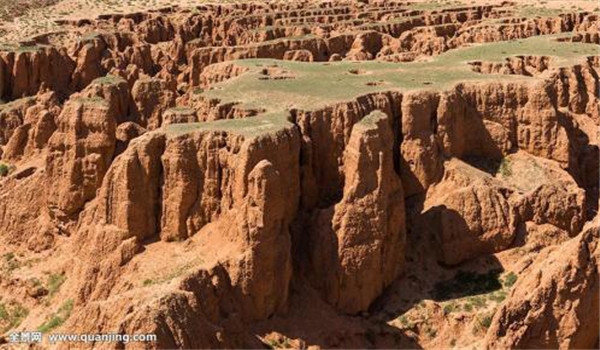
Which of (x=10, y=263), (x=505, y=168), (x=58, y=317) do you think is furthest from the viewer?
(x=505, y=168)

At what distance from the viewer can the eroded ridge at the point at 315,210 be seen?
2817 centimetres

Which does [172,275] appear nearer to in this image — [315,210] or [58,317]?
[58,317]

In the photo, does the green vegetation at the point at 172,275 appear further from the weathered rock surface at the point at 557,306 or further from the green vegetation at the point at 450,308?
the weathered rock surface at the point at 557,306

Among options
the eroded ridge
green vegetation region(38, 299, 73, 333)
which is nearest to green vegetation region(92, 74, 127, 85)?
the eroded ridge

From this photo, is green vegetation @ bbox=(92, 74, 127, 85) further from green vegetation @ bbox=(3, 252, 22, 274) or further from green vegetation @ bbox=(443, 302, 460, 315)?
green vegetation @ bbox=(443, 302, 460, 315)

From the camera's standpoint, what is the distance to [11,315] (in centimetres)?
3275

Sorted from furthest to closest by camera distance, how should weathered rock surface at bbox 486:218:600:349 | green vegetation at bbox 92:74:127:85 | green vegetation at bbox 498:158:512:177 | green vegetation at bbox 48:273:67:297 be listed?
green vegetation at bbox 92:74:127:85, green vegetation at bbox 498:158:512:177, green vegetation at bbox 48:273:67:297, weathered rock surface at bbox 486:218:600:349

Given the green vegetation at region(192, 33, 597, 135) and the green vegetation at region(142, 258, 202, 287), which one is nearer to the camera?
the green vegetation at region(142, 258, 202, 287)

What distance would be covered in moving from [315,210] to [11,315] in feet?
45.1

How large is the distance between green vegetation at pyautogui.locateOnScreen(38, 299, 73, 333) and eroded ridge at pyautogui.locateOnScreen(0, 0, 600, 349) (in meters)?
0.08

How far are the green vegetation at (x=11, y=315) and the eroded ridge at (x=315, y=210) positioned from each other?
7 cm

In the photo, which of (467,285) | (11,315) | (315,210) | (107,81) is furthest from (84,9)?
(467,285)

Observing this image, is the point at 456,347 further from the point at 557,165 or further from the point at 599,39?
the point at 599,39

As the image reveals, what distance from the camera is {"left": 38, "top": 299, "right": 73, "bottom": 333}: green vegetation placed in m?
30.0
